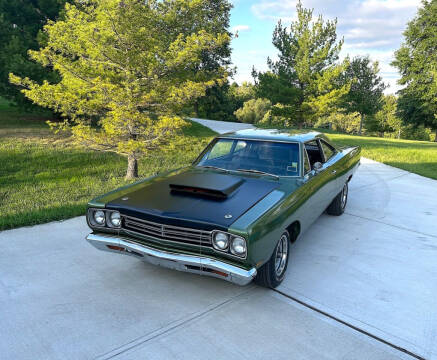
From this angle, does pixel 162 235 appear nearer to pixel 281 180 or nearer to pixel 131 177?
pixel 281 180

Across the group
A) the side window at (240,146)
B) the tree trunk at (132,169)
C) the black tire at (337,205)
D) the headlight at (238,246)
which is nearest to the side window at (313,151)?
the side window at (240,146)

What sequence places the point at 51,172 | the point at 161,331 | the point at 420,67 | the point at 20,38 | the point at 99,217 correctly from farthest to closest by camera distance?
the point at 420,67 → the point at 20,38 → the point at 51,172 → the point at 99,217 → the point at 161,331

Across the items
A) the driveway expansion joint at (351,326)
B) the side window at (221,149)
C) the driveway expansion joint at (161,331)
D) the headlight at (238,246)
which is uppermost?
the side window at (221,149)

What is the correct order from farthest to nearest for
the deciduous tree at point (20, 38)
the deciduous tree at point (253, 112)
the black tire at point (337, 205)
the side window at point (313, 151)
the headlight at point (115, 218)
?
the deciduous tree at point (253, 112) → the deciduous tree at point (20, 38) → the black tire at point (337, 205) → the side window at point (313, 151) → the headlight at point (115, 218)

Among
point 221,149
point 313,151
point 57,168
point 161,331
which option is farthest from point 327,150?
point 57,168

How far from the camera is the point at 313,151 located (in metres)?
4.59

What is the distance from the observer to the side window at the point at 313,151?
14.4ft

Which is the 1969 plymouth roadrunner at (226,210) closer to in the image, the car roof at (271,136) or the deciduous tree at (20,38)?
the car roof at (271,136)

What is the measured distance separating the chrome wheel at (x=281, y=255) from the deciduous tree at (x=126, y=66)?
396cm

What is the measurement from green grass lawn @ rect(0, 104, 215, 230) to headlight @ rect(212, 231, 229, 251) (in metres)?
3.26

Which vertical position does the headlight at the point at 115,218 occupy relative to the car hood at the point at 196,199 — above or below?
below

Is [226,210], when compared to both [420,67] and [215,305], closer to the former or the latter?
[215,305]

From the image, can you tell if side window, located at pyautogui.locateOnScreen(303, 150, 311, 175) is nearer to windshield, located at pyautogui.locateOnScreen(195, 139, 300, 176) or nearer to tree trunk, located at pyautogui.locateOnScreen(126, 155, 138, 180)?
windshield, located at pyautogui.locateOnScreen(195, 139, 300, 176)

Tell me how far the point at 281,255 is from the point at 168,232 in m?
1.20
